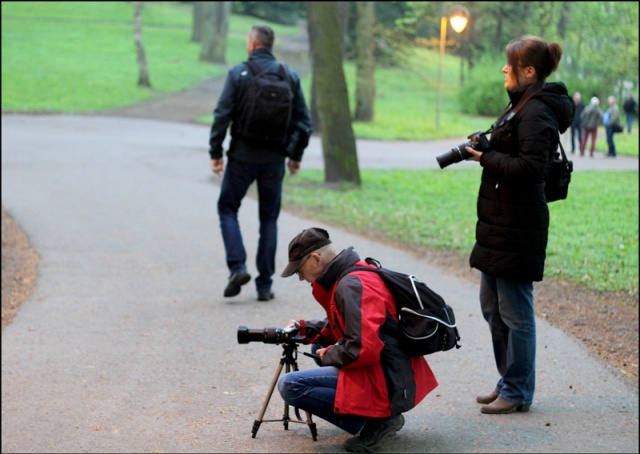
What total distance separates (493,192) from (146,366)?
2.84 meters

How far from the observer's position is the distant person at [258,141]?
306 inches

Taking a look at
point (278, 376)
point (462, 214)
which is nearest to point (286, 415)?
point (278, 376)

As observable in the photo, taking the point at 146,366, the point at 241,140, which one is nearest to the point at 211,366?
the point at 146,366

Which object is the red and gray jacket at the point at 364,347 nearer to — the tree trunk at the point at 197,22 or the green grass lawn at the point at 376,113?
the green grass lawn at the point at 376,113

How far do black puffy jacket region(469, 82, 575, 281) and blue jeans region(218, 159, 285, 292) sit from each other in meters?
3.20

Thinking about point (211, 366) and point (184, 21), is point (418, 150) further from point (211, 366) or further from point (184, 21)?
point (184, 21)

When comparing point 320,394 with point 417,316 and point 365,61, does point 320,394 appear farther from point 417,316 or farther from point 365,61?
point 365,61

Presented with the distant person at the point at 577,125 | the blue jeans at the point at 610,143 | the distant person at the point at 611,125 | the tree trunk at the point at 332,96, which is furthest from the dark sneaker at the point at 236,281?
the blue jeans at the point at 610,143

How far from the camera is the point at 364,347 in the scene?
4168mm

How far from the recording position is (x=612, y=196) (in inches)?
672

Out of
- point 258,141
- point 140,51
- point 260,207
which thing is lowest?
point 140,51

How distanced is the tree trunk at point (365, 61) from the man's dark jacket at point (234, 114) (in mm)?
26894

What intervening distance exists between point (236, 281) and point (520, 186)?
3.86 meters

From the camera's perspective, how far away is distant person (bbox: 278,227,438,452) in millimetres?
4184
